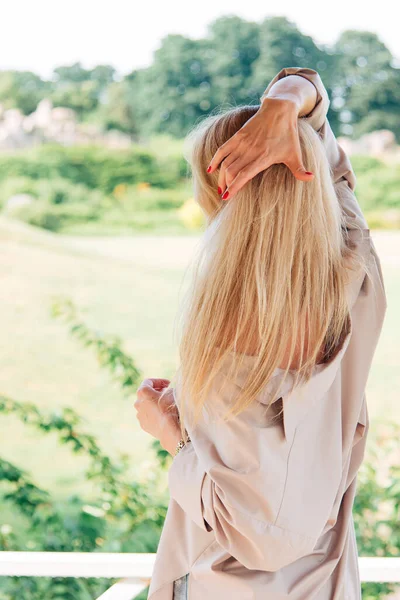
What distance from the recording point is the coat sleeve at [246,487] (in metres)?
0.79

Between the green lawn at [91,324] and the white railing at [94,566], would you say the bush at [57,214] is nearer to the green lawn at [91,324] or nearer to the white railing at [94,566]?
the green lawn at [91,324]

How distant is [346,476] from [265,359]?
0.21m

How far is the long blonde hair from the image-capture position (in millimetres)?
812

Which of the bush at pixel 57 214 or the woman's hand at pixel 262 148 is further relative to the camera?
the bush at pixel 57 214

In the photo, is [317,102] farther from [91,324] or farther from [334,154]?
[91,324]

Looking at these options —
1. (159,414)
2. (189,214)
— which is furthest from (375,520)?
(159,414)

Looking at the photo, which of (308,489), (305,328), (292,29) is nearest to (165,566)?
(308,489)

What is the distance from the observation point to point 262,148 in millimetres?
812

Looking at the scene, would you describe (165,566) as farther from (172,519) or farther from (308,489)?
(308,489)

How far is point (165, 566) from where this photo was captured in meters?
0.91

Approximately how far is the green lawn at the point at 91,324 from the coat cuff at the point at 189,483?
292 centimetres

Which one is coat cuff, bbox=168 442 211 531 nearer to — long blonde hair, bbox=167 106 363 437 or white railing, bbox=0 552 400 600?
long blonde hair, bbox=167 106 363 437

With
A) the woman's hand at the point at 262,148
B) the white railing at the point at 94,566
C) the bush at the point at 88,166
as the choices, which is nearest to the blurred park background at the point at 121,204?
the bush at the point at 88,166

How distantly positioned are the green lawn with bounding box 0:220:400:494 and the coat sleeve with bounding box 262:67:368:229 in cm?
288
